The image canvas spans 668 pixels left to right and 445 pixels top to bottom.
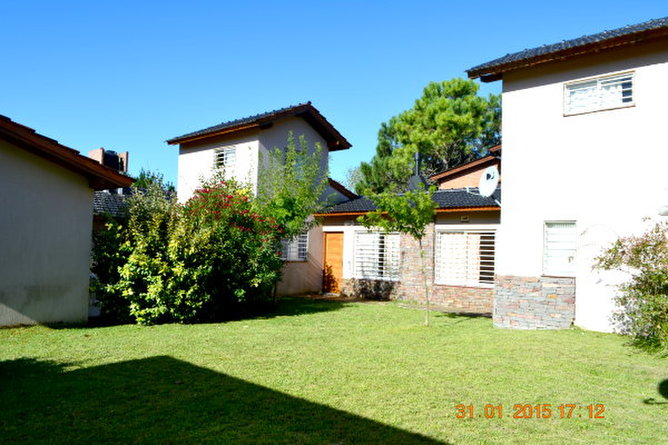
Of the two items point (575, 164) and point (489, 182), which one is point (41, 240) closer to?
point (489, 182)

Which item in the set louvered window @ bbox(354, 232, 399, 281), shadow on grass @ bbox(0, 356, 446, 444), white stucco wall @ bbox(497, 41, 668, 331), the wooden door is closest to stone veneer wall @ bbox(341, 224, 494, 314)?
louvered window @ bbox(354, 232, 399, 281)

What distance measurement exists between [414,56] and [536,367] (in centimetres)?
1942

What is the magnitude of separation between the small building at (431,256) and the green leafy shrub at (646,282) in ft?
16.1

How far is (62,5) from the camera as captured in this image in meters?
12.3

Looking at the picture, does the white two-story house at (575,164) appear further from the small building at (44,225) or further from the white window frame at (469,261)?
the small building at (44,225)

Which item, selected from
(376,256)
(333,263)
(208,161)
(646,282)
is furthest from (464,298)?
(208,161)

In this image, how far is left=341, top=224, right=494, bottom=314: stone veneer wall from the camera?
51.5 feet

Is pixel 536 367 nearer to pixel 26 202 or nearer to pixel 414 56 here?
pixel 26 202

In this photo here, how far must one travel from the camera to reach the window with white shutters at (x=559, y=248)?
1129cm

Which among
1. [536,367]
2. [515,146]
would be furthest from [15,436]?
[515,146]

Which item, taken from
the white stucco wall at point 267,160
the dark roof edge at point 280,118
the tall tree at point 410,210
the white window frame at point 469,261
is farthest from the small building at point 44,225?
the white window frame at point 469,261

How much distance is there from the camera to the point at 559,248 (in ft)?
37.6

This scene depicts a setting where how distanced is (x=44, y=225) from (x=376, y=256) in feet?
38.5

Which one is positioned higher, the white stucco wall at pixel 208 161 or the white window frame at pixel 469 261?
the white stucco wall at pixel 208 161
